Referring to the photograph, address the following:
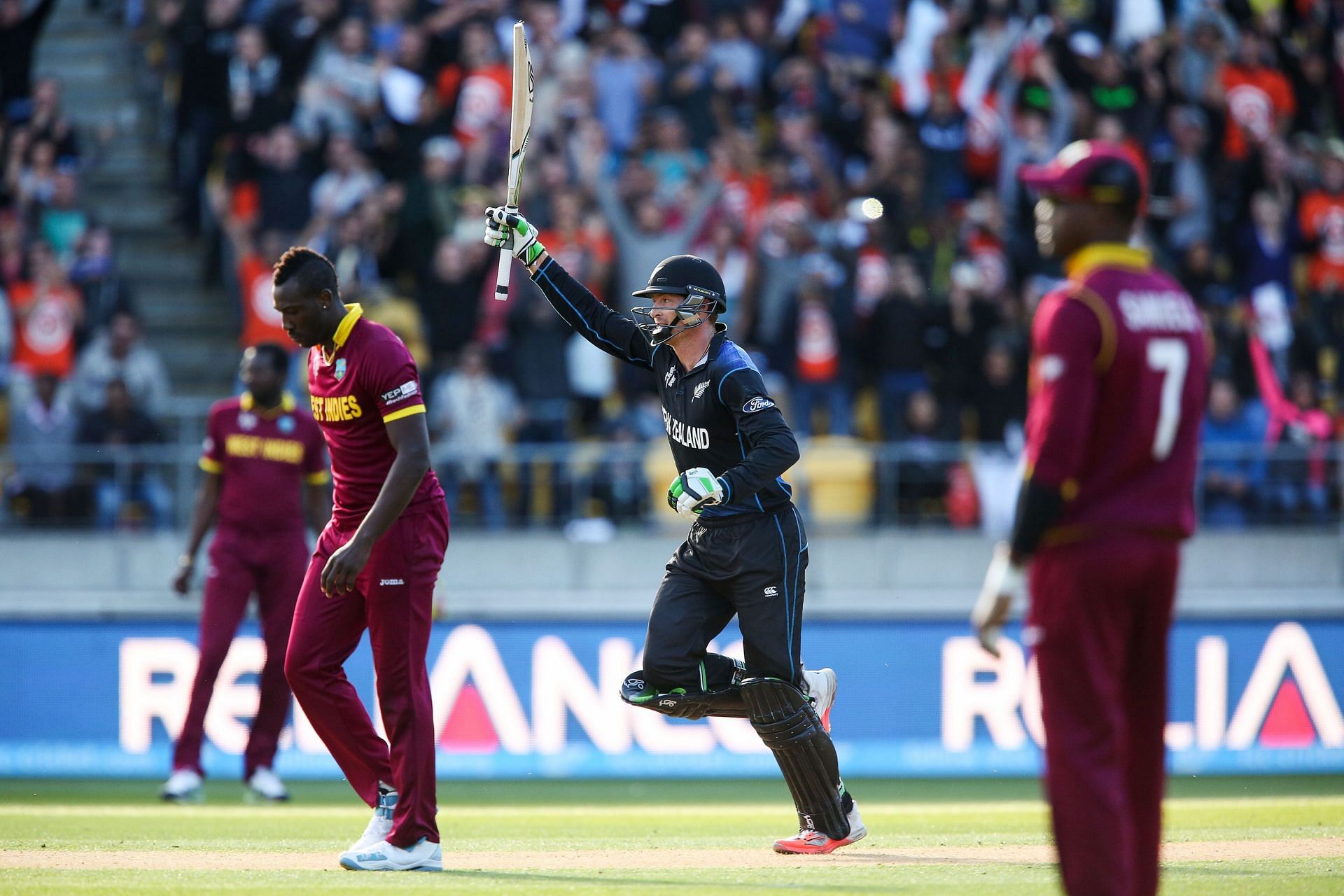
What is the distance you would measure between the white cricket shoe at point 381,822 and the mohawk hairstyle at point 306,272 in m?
2.19

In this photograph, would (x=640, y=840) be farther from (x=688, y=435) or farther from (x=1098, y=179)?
(x=1098, y=179)

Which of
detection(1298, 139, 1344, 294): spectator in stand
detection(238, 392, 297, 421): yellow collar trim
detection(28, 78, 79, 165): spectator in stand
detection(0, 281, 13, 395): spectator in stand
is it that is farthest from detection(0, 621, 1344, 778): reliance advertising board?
detection(28, 78, 79, 165): spectator in stand

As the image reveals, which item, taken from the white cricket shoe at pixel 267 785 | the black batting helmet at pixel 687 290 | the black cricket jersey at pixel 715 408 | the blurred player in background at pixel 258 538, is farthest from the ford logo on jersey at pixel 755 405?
the white cricket shoe at pixel 267 785

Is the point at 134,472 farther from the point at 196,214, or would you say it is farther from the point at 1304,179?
the point at 1304,179

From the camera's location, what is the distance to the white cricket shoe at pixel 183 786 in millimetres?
10719

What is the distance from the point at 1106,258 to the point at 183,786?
7.55 m

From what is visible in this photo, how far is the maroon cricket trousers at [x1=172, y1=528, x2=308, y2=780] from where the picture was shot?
1073 cm

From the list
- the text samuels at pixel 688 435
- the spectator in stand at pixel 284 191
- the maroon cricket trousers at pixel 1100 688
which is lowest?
the maroon cricket trousers at pixel 1100 688

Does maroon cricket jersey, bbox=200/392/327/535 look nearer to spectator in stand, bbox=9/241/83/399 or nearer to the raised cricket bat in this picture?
the raised cricket bat

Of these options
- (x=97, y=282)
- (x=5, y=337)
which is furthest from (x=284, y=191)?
(x=5, y=337)

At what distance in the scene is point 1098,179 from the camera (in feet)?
17.3

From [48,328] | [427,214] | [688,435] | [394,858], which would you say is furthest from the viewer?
[427,214]

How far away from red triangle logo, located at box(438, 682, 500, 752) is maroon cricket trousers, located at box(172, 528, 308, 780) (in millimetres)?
1809

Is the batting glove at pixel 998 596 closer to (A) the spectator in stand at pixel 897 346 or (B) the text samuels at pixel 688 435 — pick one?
(B) the text samuels at pixel 688 435
